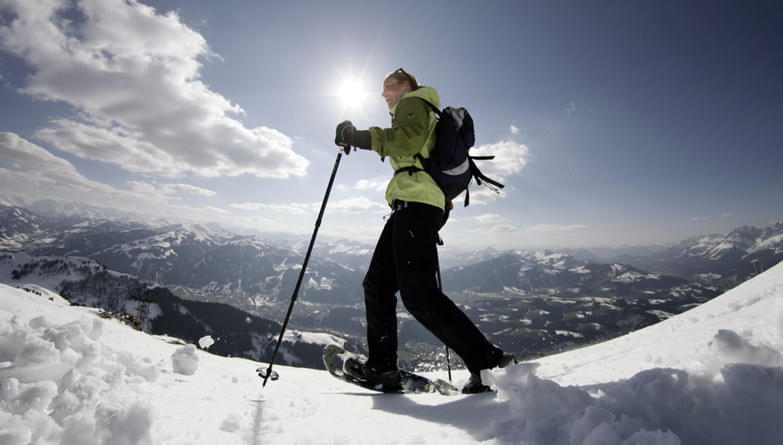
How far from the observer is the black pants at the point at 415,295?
2834 mm

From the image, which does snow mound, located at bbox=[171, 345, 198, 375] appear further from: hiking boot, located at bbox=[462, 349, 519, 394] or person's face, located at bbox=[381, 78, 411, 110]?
person's face, located at bbox=[381, 78, 411, 110]

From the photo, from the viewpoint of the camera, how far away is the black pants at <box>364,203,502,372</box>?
9.30 ft

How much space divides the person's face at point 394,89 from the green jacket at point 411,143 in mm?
647

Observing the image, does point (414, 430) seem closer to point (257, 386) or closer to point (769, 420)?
point (769, 420)

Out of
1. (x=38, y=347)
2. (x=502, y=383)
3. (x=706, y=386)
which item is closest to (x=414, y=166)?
(x=502, y=383)

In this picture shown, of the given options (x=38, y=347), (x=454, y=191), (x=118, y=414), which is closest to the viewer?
(x=118, y=414)

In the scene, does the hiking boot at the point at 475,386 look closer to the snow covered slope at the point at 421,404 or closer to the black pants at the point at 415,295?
the black pants at the point at 415,295

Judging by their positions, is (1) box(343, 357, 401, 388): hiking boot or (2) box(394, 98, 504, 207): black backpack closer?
(2) box(394, 98, 504, 207): black backpack

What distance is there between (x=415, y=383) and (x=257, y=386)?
1653mm

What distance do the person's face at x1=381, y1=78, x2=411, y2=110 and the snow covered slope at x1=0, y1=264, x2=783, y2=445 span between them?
322cm

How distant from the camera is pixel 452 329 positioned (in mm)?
2854


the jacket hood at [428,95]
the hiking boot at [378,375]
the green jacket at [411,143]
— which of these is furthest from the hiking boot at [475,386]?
the jacket hood at [428,95]

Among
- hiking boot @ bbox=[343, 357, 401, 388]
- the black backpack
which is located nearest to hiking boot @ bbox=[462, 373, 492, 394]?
hiking boot @ bbox=[343, 357, 401, 388]

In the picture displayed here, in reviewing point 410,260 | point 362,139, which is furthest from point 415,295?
point 362,139
